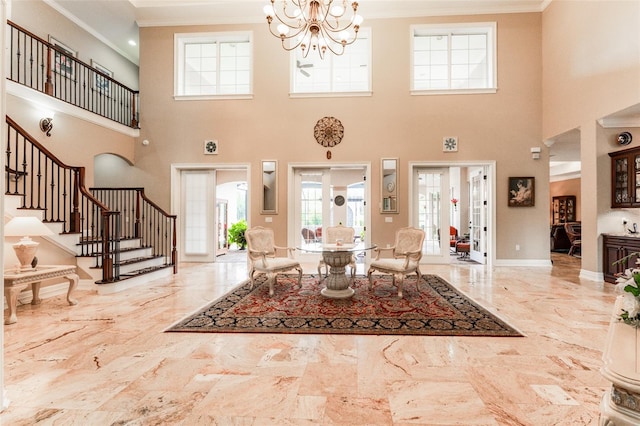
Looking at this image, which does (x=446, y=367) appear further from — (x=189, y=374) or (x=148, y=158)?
(x=148, y=158)

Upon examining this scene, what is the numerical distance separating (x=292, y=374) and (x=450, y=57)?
7515 millimetres

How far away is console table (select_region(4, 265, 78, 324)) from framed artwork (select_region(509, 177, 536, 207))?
26.5ft

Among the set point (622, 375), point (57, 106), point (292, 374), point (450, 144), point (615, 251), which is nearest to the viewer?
point (622, 375)

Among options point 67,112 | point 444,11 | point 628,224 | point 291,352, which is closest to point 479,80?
point 444,11

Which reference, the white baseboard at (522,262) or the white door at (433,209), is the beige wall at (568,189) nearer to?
the white baseboard at (522,262)

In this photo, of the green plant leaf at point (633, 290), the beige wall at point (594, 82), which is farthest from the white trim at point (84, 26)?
the beige wall at point (594, 82)

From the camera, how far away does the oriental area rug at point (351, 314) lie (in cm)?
310

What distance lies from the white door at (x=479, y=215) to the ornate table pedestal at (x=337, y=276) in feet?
14.7

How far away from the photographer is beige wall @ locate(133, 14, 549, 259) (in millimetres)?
6863

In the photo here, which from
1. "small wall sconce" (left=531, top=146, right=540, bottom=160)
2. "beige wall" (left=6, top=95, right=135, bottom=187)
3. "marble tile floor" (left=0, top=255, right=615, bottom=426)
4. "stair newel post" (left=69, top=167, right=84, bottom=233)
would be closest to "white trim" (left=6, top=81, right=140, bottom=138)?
"beige wall" (left=6, top=95, right=135, bottom=187)

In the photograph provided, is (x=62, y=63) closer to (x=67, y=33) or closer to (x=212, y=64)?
(x=67, y=33)

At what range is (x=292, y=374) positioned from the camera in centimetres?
226

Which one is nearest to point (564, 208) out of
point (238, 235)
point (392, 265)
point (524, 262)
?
point (524, 262)

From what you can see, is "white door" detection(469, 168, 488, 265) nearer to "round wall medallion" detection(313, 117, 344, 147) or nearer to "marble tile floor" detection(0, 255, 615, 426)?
"round wall medallion" detection(313, 117, 344, 147)
